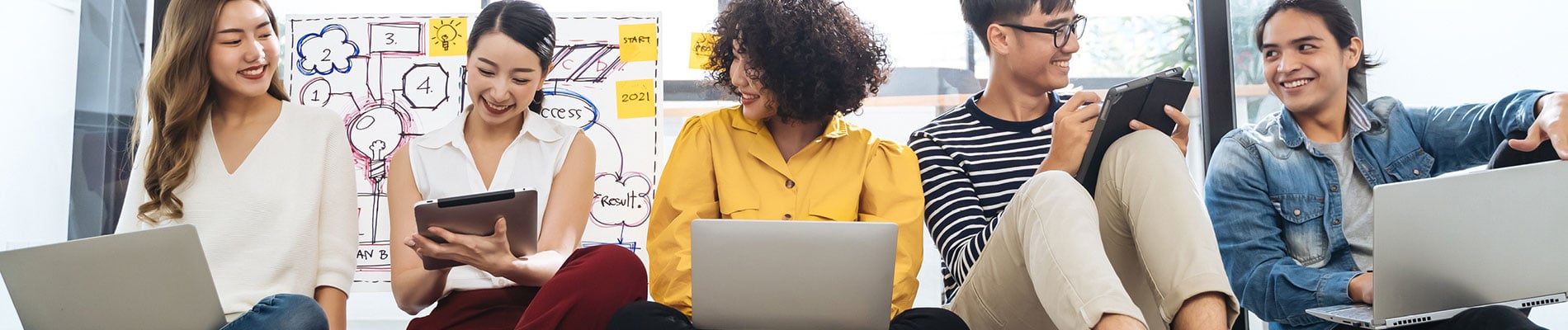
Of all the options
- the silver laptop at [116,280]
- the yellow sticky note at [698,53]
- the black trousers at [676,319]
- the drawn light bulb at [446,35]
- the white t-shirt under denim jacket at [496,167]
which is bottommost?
the black trousers at [676,319]

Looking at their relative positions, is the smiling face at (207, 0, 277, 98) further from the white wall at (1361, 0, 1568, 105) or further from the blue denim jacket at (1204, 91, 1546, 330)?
the white wall at (1361, 0, 1568, 105)

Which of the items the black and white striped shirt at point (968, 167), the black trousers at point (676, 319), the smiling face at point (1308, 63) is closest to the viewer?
the black trousers at point (676, 319)

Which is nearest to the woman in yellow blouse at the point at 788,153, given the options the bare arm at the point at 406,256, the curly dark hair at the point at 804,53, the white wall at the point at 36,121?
the curly dark hair at the point at 804,53

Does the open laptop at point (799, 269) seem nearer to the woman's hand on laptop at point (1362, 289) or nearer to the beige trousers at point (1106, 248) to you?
the beige trousers at point (1106, 248)

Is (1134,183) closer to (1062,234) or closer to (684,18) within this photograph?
(1062,234)

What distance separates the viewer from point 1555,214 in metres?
1.66

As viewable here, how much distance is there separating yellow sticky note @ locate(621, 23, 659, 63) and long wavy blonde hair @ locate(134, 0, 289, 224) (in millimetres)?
970

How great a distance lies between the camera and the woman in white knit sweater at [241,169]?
196 cm

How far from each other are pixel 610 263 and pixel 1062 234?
738 millimetres

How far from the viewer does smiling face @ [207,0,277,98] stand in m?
2.08

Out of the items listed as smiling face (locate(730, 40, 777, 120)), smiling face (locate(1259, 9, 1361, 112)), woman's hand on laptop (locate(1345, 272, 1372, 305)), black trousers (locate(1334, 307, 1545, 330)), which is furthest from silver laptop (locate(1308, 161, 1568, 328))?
smiling face (locate(730, 40, 777, 120))

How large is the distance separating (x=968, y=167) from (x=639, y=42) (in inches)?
39.9

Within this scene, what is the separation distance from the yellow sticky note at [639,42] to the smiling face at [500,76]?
0.44 metres

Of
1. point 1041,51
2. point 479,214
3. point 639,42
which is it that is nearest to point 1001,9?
point 1041,51
